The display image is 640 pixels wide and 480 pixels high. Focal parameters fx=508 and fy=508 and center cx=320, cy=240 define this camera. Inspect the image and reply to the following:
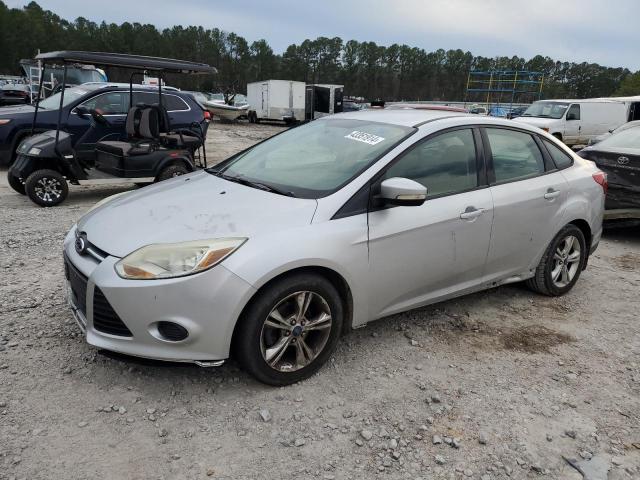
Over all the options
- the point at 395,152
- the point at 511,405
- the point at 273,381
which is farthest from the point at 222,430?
the point at 395,152

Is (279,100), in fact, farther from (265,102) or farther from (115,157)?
(115,157)

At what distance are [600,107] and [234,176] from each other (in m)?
17.8

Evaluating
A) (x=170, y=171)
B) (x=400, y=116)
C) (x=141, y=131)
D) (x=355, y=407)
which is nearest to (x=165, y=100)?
(x=141, y=131)

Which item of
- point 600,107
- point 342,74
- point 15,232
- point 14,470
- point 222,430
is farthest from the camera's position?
point 342,74

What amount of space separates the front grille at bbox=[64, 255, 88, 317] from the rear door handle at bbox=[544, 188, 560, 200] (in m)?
3.40

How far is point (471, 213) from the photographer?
352 cm

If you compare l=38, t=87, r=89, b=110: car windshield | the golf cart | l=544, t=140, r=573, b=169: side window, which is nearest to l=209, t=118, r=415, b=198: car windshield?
Answer: l=544, t=140, r=573, b=169: side window

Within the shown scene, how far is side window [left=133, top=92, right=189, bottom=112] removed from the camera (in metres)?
9.57

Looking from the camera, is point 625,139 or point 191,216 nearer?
point 191,216

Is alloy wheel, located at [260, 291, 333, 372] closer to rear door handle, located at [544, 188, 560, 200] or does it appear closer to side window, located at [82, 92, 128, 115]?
rear door handle, located at [544, 188, 560, 200]

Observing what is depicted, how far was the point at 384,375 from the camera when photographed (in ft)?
10.4

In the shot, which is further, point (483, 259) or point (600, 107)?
point (600, 107)

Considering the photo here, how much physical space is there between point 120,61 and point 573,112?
15625 millimetres

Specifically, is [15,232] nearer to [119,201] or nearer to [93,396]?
[119,201]
